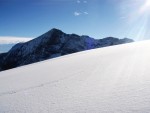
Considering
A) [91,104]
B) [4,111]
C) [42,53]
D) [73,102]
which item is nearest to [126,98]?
[91,104]

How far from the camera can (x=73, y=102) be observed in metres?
2.55

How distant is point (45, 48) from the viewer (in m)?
182

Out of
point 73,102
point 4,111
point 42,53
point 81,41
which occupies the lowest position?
point 4,111

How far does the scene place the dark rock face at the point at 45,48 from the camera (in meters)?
169

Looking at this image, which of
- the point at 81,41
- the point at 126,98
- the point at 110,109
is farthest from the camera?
the point at 81,41

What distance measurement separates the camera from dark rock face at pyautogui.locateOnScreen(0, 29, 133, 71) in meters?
169

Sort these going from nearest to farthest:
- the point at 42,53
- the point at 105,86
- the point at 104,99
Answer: the point at 104,99 < the point at 105,86 < the point at 42,53

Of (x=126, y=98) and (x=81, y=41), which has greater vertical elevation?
(x=81, y=41)

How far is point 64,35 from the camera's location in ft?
635

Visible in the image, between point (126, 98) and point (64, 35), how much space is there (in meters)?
193

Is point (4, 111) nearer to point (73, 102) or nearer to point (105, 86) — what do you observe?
point (73, 102)

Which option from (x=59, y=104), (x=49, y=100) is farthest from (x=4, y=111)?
(x=59, y=104)

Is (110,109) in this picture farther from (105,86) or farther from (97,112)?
(105,86)

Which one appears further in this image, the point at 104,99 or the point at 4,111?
the point at 4,111
